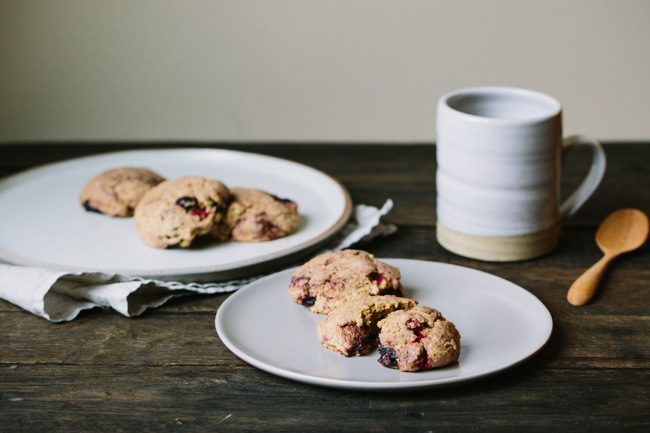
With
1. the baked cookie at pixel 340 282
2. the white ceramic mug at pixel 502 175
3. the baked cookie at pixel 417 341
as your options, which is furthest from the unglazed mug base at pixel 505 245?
the baked cookie at pixel 417 341

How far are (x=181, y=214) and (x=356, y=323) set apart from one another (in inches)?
16.4

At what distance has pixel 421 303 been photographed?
38.9 inches

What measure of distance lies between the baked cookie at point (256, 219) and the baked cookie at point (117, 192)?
0.20 meters

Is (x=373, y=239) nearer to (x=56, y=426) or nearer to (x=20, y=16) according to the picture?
(x=56, y=426)

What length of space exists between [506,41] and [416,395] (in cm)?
150

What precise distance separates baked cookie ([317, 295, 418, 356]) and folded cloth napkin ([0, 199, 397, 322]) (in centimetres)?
24

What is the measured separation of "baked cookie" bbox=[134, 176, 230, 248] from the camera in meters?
1.14

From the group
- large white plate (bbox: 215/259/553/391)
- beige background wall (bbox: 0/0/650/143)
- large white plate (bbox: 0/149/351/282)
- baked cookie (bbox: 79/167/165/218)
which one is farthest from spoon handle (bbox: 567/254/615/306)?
beige background wall (bbox: 0/0/650/143)

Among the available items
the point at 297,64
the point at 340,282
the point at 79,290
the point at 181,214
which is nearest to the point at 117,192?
the point at 181,214

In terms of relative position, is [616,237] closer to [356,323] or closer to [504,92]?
[504,92]

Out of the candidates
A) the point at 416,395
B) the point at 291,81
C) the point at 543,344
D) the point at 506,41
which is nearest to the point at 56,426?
the point at 416,395

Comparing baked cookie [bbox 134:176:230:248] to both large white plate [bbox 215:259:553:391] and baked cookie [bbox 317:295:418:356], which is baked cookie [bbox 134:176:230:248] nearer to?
large white plate [bbox 215:259:553:391]

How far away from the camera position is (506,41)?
205 centimetres

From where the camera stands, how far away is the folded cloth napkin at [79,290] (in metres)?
0.98
